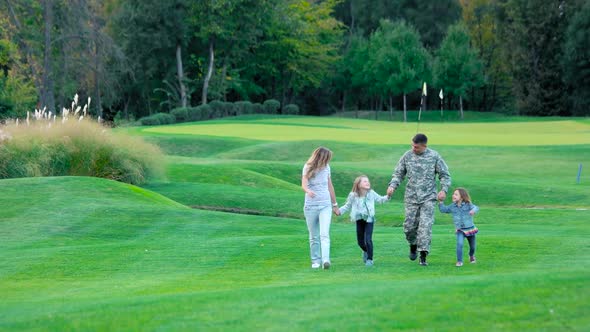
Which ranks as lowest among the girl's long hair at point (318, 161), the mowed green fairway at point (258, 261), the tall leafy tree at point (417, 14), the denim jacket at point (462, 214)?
the mowed green fairway at point (258, 261)

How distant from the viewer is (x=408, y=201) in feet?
42.7

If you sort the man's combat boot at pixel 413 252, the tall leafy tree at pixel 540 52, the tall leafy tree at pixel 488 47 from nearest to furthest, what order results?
the man's combat boot at pixel 413 252, the tall leafy tree at pixel 540 52, the tall leafy tree at pixel 488 47

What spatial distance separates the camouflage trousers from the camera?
12.9 metres

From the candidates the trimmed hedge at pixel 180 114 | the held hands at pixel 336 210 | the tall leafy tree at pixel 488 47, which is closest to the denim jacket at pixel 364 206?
the held hands at pixel 336 210

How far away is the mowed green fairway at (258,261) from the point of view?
855 centimetres

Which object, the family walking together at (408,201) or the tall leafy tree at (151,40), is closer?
the family walking together at (408,201)

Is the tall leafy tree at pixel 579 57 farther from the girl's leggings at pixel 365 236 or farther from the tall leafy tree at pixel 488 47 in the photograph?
the girl's leggings at pixel 365 236

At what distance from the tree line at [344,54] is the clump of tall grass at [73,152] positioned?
109 feet

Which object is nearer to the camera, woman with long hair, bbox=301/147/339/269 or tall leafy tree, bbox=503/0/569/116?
woman with long hair, bbox=301/147/339/269

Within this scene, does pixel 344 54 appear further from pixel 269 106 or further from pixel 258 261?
pixel 258 261

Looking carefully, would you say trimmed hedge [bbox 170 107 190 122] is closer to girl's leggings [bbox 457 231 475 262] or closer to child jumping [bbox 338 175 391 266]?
child jumping [bbox 338 175 391 266]

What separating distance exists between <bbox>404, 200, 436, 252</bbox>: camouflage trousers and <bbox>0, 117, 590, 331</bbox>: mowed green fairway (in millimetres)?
387

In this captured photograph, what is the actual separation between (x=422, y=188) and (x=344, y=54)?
80.4 meters

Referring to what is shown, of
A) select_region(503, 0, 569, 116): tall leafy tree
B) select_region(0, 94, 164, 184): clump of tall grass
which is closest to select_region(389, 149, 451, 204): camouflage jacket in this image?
select_region(0, 94, 164, 184): clump of tall grass
